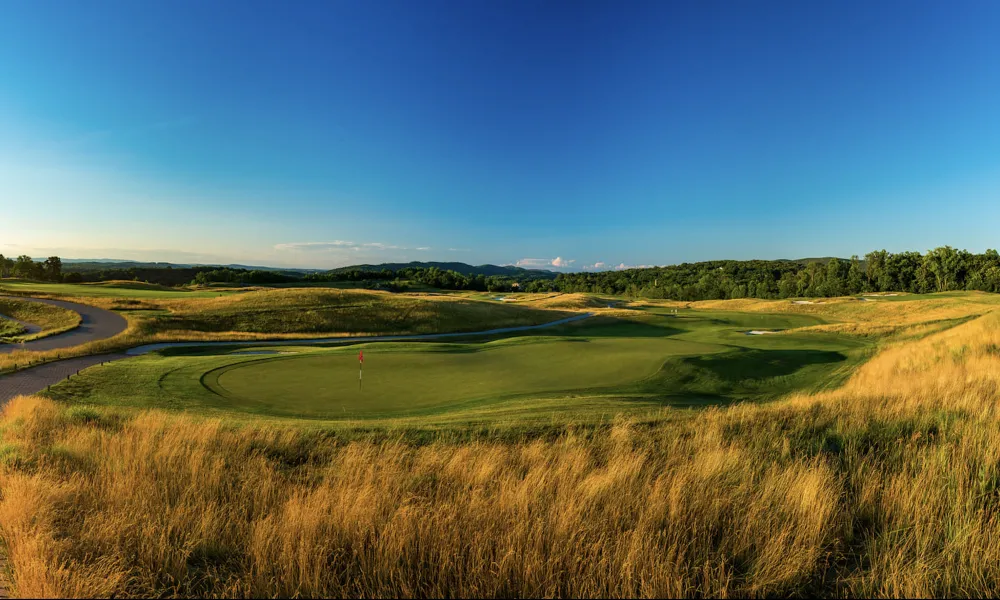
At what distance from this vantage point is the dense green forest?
247 ft

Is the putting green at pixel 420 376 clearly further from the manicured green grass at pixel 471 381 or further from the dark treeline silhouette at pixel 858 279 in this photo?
the dark treeline silhouette at pixel 858 279

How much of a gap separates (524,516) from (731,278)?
126916 mm

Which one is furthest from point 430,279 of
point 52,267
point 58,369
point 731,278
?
point 58,369

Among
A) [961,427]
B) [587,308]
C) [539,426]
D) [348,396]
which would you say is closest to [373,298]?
→ [587,308]

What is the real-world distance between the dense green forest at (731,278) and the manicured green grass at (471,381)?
7754 centimetres

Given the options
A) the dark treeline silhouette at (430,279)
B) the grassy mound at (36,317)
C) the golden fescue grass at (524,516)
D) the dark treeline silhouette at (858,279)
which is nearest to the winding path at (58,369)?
the grassy mound at (36,317)

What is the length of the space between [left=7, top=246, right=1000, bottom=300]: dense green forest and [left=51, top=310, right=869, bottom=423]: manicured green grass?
7754cm

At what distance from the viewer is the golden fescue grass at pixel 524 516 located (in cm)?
271

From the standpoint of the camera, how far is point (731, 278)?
113m

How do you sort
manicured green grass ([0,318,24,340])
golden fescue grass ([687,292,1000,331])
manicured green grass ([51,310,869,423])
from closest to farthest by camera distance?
manicured green grass ([51,310,869,423]) < manicured green grass ([0,318,24,340]) < golden fescue grass ([687,292,1000,331])

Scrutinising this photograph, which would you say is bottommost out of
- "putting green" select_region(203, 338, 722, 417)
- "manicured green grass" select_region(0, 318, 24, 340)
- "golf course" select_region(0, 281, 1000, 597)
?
"manicured green grass" select_region(0, 318, 24, 340)

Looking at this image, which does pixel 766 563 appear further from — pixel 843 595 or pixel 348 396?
pixel 348 396

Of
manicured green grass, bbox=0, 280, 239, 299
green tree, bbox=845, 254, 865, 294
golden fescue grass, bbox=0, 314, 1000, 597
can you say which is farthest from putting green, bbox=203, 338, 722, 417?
green tree, bbox=845, 254, 865, 294

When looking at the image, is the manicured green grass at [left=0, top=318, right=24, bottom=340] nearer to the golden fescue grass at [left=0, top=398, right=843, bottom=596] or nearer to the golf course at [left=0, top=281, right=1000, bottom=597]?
the golf course at [left=0, top=281, right=1000, bottom=597]
